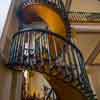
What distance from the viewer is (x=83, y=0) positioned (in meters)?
6.86

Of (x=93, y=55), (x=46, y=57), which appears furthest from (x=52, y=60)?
(x=93, y=55)

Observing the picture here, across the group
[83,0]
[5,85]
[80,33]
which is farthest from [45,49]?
[83,0]

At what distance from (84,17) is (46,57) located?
4.32m

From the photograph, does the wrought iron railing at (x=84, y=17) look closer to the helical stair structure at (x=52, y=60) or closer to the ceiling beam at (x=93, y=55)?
the ceiling beam at (x=93, y=55)

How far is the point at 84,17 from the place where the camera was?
6129mm

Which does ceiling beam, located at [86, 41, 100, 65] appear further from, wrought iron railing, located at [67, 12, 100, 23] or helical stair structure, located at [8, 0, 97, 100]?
helical stair structure, located at [8, 0, 97, 100]

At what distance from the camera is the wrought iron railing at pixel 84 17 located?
19.5 ft

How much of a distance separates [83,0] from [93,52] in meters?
1.61

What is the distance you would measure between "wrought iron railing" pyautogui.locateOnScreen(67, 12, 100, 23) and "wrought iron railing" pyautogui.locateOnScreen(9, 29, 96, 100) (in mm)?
3636

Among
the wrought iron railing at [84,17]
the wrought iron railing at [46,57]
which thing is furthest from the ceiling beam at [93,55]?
the wrought iron railing at [46,57]

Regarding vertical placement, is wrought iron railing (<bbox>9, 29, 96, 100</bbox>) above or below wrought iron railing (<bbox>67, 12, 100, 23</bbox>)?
below

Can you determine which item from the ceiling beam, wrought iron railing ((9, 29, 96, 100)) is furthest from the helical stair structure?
the ceiling beam

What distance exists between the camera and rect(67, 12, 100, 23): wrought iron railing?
594 cm

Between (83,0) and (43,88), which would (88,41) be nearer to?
(83,0)
